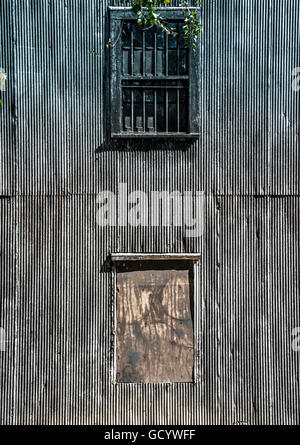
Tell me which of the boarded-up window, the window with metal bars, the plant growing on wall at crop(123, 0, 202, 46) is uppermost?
the plant growing on wall at crop(123, 0, 202, 46)

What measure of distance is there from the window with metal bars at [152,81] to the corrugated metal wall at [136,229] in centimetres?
25

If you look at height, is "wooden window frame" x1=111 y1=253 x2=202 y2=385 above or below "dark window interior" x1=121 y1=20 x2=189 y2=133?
below

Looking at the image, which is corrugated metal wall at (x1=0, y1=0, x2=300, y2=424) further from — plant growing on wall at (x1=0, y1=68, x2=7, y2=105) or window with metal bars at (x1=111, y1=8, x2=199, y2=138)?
window with metal bars at (x1=111, y1=8, x2=199, y2=138)

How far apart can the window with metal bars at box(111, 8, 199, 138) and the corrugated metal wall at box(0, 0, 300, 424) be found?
0.25m

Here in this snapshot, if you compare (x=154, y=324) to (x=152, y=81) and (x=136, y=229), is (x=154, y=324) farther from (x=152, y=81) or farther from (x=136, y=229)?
(x=152, y=81)

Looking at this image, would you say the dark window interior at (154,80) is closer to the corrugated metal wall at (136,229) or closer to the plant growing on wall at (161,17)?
the plant growing on wall at (161,17)

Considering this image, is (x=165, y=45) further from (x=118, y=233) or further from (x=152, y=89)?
(x=118, y=233)

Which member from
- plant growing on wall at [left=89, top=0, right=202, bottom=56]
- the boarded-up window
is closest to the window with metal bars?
plant growing on wall at [left=89, top=0, right=202, bottom=56]

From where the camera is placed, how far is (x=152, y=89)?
652 centimetres

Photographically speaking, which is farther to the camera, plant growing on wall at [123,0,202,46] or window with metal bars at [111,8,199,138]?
window with metal bars at [111,8,199,138]

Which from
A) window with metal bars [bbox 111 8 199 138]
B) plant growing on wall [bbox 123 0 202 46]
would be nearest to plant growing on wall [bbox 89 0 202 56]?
plant growing on wall [bbox 123 0 202 46]

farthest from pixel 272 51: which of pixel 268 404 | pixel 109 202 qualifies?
pixel 268 404

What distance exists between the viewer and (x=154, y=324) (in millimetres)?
6457

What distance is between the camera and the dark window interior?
6469 mm
